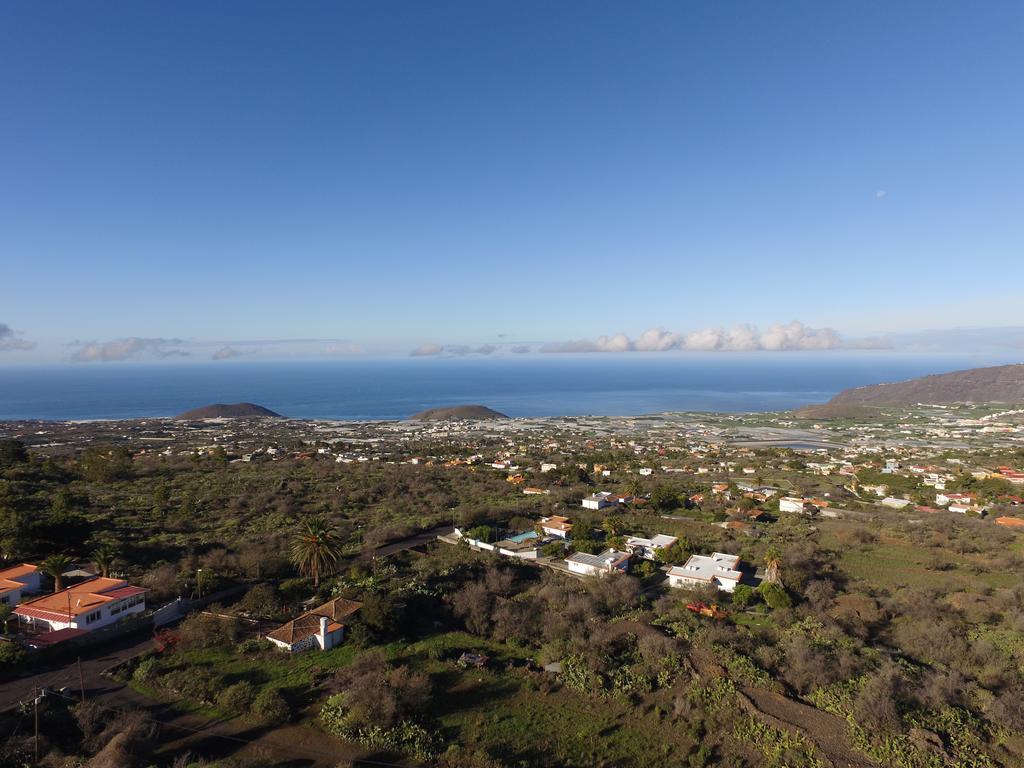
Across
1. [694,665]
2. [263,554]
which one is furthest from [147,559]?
[694,665]

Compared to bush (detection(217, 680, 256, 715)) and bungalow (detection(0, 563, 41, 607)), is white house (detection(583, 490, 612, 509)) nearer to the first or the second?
bush (detection(217, 680, 256, 715))

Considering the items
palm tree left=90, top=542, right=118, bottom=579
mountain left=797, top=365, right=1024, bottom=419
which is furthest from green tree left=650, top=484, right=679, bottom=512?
mountain left=797, top=365, right=1024, bottom=419

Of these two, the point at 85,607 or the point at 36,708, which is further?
the point at 85,607

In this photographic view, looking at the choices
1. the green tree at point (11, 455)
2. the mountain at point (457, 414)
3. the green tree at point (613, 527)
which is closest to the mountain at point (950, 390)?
the mountain at point (457, 414)

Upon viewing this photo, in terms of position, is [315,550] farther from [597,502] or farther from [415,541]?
[597,502]

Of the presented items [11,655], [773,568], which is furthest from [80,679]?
[773,568]

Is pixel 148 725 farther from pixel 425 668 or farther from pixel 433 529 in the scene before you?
pixel 433 529

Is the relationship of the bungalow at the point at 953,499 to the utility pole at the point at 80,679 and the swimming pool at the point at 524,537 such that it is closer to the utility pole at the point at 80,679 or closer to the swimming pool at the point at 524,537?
the swimming pool at the point at 524,537
